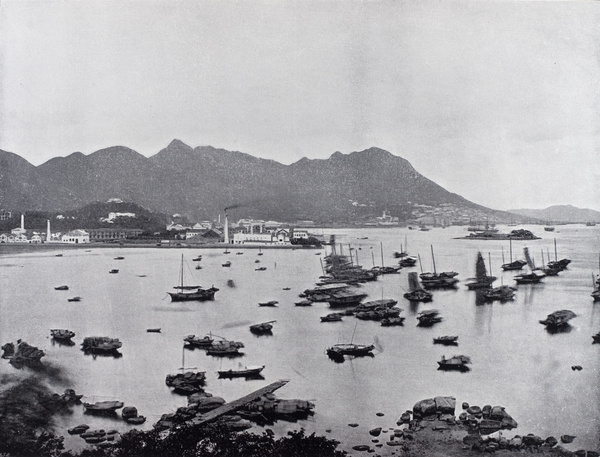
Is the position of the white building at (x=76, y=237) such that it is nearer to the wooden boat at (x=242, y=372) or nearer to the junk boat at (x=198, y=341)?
the junk boat at (x=198, y=341)

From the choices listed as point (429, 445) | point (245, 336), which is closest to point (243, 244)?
A: point (245, 336)

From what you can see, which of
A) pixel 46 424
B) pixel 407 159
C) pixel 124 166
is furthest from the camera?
pixel 124 166

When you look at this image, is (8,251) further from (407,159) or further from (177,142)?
(407,159)

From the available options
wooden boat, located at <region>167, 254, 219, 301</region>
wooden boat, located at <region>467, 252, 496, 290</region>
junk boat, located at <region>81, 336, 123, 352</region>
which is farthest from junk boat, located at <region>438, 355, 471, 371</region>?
wooden boat, located at <region>167, 254, 219, 301</region>

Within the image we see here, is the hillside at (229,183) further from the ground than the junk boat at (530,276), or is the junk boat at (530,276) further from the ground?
the hillside at (229,183)

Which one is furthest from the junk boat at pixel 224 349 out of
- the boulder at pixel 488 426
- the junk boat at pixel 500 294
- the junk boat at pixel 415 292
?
the junk boat at pixel 500 294

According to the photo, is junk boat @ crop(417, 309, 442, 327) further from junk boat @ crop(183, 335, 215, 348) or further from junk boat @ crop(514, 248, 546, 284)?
junk boat @ crop(183, 335, 215, 348)

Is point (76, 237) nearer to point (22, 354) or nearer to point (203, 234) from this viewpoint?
point (203, 234)
